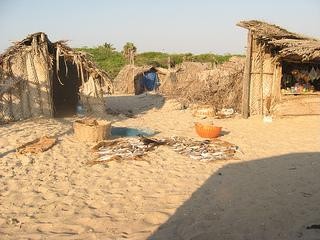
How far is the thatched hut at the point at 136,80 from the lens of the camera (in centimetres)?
2396

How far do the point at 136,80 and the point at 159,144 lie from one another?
16.1m

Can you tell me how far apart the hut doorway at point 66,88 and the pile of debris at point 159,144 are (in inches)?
228

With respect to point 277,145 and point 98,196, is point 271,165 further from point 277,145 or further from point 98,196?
point 98,196

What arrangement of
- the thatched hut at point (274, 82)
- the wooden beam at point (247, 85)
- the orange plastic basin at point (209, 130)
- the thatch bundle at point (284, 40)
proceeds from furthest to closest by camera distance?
the thatched hut at point (274, 82) → the wooden beam at point (247, 85) → the thatch bundle at point (284, 40) → the orange plastic basin at point (209, 130)

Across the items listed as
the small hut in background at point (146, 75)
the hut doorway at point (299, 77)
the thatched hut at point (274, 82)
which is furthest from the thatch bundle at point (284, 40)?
the small hut in background at point (146, 75)

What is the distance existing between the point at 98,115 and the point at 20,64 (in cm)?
286

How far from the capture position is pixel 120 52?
3956 cm

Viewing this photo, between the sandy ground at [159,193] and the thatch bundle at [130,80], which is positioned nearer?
the sandy ground at [159,193]

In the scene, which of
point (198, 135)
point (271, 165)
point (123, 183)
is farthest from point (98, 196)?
point (198, 135)

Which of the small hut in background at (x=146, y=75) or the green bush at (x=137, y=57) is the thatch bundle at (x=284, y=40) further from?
the green bush at (x=137, y=57)

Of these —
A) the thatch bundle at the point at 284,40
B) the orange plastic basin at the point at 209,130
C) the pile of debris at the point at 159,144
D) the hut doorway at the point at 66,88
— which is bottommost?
the pile of debris at the point at 159,144

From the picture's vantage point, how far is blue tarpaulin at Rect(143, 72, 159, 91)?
83.0ft

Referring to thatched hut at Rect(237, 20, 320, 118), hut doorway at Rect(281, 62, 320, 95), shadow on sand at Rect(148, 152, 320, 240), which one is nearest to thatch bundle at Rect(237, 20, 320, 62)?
thatched hut at Rect(237, 20, 320, 118)

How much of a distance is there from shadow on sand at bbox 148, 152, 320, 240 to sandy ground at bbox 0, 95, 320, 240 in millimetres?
11
